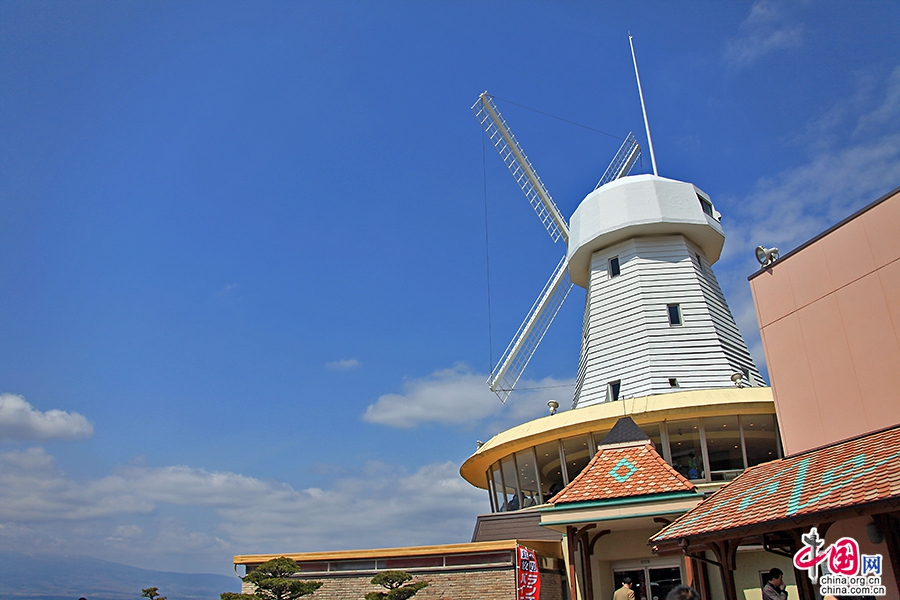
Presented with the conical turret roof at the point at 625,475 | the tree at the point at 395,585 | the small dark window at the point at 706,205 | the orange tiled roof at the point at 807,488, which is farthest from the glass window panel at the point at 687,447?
the small dark window at the point at 706,205

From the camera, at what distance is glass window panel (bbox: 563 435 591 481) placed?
20.1 m

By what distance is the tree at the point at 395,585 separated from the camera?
1523 centimetres

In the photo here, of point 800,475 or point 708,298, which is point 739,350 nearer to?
point 708,298

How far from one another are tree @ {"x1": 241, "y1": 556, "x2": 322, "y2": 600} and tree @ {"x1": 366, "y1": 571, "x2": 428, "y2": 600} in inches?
71.7

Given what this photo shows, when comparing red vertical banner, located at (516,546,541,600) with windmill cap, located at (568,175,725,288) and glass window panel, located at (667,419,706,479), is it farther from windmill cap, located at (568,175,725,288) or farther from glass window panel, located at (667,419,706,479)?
windmill cap, located at (568,175,725,288)

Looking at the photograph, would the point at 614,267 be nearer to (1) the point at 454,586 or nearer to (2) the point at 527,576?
(1) the point at 454,586

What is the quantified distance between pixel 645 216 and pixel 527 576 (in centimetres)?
1437

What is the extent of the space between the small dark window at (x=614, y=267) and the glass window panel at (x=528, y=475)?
769cm

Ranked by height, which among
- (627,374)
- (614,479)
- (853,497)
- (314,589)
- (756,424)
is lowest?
(314,589)

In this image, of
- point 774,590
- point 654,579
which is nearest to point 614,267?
point 654,579

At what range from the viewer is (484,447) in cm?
2177

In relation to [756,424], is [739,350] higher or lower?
higher

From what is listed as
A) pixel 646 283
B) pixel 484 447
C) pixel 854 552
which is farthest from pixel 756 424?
pixel 854 552

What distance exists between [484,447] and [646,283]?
26.8 feet
